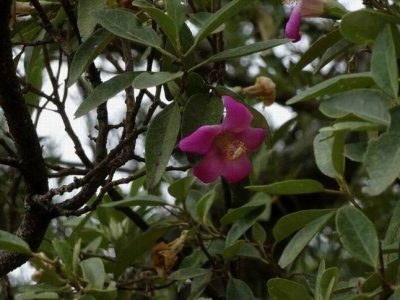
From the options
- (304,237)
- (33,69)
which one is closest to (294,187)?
(304,237)

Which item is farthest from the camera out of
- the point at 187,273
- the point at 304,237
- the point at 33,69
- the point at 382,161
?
the point at 33,69

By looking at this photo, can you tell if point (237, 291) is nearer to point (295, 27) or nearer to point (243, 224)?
point (243, 224)

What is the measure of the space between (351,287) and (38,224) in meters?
0.39

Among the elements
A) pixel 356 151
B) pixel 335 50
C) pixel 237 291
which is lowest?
pixel 237 291

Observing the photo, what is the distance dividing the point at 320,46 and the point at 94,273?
41 centimetres

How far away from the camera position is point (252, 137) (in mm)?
→ 1218

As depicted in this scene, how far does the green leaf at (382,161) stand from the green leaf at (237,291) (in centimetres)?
51

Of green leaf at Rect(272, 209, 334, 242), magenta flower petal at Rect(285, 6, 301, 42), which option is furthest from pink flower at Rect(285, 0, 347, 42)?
green leaf at Rect(272, 209, 334, 242)

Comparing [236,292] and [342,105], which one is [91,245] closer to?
[236,292]

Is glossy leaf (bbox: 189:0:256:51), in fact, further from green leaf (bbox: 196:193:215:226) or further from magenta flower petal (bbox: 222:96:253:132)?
green leaf (bbox: 196:193:215:226)

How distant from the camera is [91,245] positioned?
1669 millimetres

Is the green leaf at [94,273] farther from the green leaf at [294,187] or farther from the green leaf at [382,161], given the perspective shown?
the green leaf at [382,161]

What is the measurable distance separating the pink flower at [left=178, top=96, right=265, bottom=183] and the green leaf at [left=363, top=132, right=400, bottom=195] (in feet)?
0.98

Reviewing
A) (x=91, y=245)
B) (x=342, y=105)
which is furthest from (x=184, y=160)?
(x=342, y=105)
